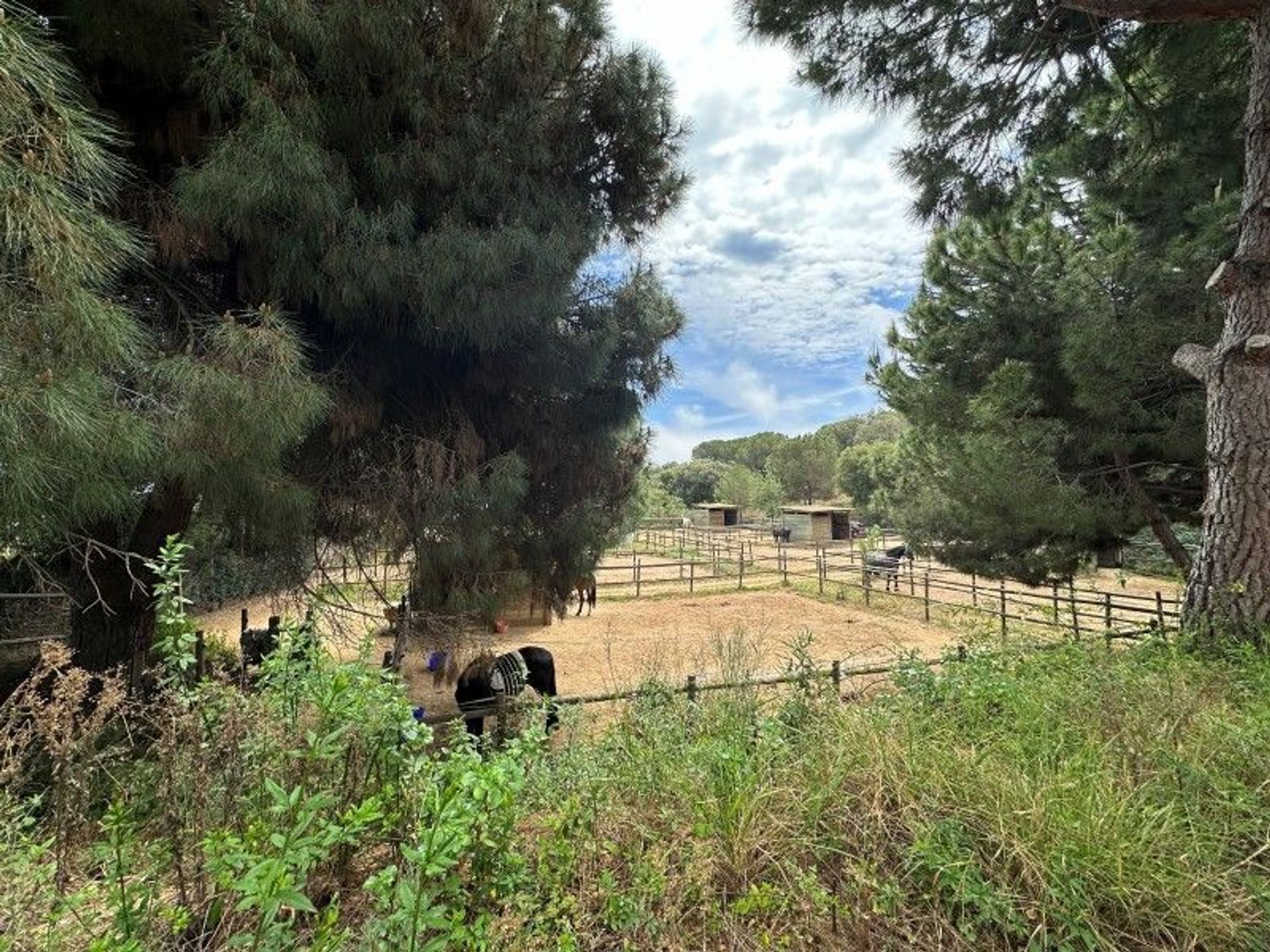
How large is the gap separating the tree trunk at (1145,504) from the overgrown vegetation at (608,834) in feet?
14.8

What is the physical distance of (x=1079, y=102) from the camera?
441 centimetres

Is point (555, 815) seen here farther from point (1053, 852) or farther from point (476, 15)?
point (476, 15)

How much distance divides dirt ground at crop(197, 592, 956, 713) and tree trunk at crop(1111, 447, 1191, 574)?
2268mm

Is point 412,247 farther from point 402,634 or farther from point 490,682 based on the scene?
point 490,682

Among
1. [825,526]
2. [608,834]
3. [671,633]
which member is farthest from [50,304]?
[825,526]

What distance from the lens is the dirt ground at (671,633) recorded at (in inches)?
287

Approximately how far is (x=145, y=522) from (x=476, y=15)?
3.78 meters

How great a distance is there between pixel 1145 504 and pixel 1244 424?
309 cm

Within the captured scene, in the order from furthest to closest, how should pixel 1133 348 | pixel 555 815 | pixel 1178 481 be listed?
pixel 1178 481 → pixel 1133 348 → pixel 555 815

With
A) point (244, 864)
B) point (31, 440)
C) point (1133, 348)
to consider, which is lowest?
point (244, 864)

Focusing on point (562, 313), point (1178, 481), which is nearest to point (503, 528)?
point (562, 313)

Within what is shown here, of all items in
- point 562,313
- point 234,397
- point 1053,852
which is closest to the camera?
point 1053,852

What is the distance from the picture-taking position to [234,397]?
2477mm

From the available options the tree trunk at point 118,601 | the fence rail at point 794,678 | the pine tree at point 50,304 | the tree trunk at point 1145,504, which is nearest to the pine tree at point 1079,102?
the fence rail at point 794,678
